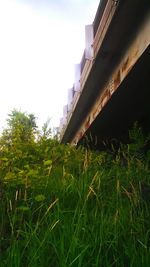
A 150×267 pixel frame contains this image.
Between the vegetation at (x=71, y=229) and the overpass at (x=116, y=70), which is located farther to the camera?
the overpass at (x=116, y=70)

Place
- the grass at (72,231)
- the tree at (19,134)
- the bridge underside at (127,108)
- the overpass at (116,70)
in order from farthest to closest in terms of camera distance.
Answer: the tree at (19,134)
the bridge underside at (127,108)
the overpass at (116,70)
the grass at (72,231)

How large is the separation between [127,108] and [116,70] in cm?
127

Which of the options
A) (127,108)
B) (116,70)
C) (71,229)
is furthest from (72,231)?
(127,108)

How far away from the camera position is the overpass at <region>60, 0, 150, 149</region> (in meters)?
3.76

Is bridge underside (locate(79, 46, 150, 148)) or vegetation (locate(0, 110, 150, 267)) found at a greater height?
bridge underside (locate(79, 46, 150, 148))

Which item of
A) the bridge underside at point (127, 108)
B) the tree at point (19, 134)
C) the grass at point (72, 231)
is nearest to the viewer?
the grass at point (72, 231)

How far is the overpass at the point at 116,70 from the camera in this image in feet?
12.3

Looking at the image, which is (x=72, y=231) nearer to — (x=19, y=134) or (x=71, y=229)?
(x=71, y=229)

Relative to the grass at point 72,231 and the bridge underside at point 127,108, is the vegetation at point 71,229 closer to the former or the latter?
the grass at point 72,231

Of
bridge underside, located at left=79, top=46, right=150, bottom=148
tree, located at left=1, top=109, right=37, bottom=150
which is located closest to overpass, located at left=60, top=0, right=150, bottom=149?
bridge underside, located at left=79, top=46, right=150, bottom=148

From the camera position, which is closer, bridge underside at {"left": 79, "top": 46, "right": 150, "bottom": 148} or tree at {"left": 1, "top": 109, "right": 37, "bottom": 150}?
bridge underside at {"left": 79, "top": 46, "right": 150, "bottom": 148}

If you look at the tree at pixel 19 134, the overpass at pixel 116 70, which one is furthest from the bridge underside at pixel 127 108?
the tree at pixel 19 134

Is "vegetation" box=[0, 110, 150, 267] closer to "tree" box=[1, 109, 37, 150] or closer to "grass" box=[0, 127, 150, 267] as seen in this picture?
"grass" box=[0, 127, 150, 267]

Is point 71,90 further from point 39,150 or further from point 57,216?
point 57,216
